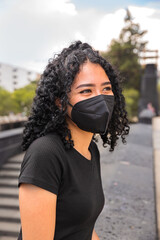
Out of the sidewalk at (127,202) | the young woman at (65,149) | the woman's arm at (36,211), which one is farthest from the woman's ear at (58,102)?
the sidewalk at (127,202)

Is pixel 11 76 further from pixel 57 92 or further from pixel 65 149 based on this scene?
pixel 65 149

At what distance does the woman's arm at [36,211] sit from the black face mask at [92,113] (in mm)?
418

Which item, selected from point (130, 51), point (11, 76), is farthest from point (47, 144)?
point (11, 76)

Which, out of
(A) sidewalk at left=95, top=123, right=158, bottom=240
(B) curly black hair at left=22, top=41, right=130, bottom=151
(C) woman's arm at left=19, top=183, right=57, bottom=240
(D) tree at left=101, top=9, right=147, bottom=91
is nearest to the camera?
(C) woman's arm at left=19, top=183, right=57, bottom=240

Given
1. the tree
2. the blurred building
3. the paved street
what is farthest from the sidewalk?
the blurred building

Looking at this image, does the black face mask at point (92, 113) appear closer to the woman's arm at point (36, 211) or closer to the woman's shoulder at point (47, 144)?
the woman's shoulder at point (47, 144)

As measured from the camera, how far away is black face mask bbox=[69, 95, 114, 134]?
130cm

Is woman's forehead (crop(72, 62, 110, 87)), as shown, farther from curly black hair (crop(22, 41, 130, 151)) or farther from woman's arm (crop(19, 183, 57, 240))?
woman's arm (crop(19, 183, 57, 240))

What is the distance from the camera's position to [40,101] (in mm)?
1332

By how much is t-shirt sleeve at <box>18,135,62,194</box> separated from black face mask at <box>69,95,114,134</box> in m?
0.27

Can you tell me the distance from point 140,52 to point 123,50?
2441mm

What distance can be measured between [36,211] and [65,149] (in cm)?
31

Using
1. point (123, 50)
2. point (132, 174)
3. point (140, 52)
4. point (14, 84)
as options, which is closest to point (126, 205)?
point (132, 174)

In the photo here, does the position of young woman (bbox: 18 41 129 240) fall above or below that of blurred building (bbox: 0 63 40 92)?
above
